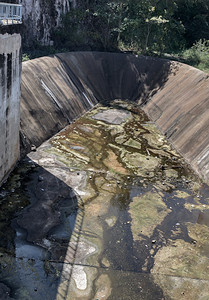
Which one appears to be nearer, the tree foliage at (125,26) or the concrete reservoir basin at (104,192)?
the concrete reservoir basin at (104,192)

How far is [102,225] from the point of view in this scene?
1412cm

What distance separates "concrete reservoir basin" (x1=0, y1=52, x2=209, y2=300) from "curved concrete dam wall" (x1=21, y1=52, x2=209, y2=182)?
0.11m

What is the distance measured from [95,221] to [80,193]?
7.20 feet

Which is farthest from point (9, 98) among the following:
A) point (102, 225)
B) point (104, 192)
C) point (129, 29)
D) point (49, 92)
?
point (129, 29)

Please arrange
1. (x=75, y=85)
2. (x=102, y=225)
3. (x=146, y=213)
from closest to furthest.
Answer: (x=102, y=225) → (x=146, y=213) → (x=75, y=85)

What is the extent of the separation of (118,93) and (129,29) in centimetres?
705

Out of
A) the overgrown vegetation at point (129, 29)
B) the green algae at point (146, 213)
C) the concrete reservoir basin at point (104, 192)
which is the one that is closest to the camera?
the concrete reservoir basin at point (104, 192)

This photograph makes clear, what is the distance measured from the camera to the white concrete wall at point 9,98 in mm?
13781

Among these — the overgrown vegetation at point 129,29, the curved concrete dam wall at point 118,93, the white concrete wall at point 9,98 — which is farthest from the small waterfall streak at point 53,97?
the overgrown vegetation at point 129,29

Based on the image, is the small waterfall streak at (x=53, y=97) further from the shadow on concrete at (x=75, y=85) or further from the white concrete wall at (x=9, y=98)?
the white concrete wall at (x=9, y=98)

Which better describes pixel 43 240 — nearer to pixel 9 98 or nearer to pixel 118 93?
pixel 9 98

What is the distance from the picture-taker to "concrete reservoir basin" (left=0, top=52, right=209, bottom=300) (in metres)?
11.5

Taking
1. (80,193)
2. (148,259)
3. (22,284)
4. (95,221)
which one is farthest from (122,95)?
(22,284)

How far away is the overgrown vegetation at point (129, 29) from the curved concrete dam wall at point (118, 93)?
A: 10.1 feet
